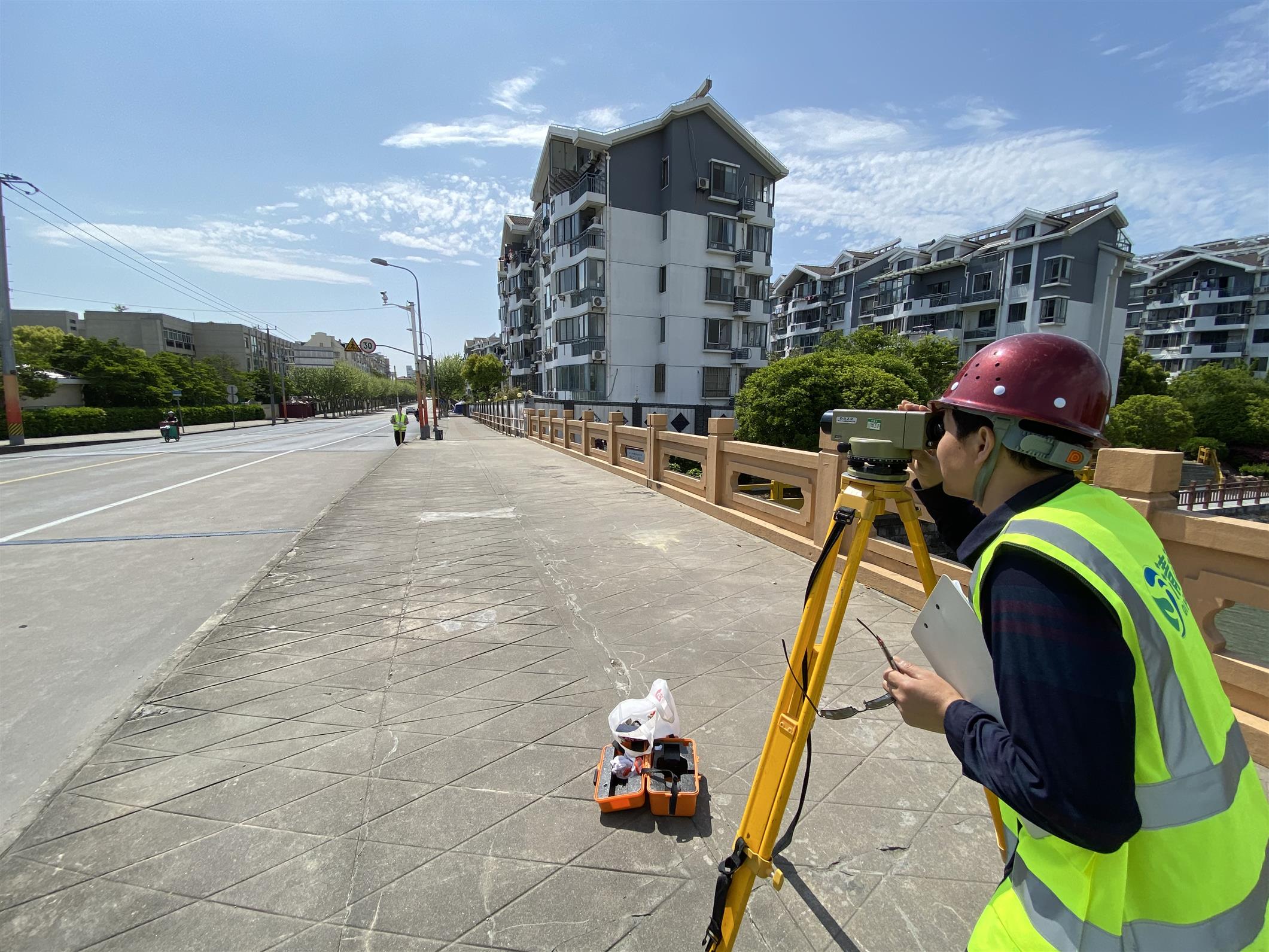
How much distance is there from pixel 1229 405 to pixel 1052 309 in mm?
10148

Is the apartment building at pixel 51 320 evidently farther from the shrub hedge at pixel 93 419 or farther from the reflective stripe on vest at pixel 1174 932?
the reflective stripe on vest at pixel 1174 932

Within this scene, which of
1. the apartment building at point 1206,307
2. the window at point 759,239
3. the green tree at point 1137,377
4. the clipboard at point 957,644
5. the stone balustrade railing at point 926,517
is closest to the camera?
the clipboard at point 957,644

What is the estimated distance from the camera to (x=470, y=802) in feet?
7.82

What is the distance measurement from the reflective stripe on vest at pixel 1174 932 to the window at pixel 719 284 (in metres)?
32.3

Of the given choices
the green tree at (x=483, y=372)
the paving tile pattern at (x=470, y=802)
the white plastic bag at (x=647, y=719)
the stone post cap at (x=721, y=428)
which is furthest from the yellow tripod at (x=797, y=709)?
the green tree at (x=483, y=372)

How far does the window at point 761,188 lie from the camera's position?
105 feet

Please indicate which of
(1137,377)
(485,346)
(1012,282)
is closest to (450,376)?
(485,346)

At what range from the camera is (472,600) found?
4719 mm

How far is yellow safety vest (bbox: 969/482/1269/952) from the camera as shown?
85 centimetres

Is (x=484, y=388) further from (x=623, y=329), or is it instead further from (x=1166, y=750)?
(x=1166, y=750)

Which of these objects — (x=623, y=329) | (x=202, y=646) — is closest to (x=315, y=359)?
(x=623, y=329)

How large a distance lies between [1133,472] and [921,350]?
32074mm

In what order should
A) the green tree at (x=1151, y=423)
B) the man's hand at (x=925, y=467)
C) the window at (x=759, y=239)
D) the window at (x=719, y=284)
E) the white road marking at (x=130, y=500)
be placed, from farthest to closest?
the window at (x=759, y=239)
the window at (x=719, y=284)
the green tree at (x=1151, y=423)
the white road marking at (x=130, y=500)
the man's hand at (x=925, y=467)

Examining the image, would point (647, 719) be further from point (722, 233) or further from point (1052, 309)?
point (1052, 309)
